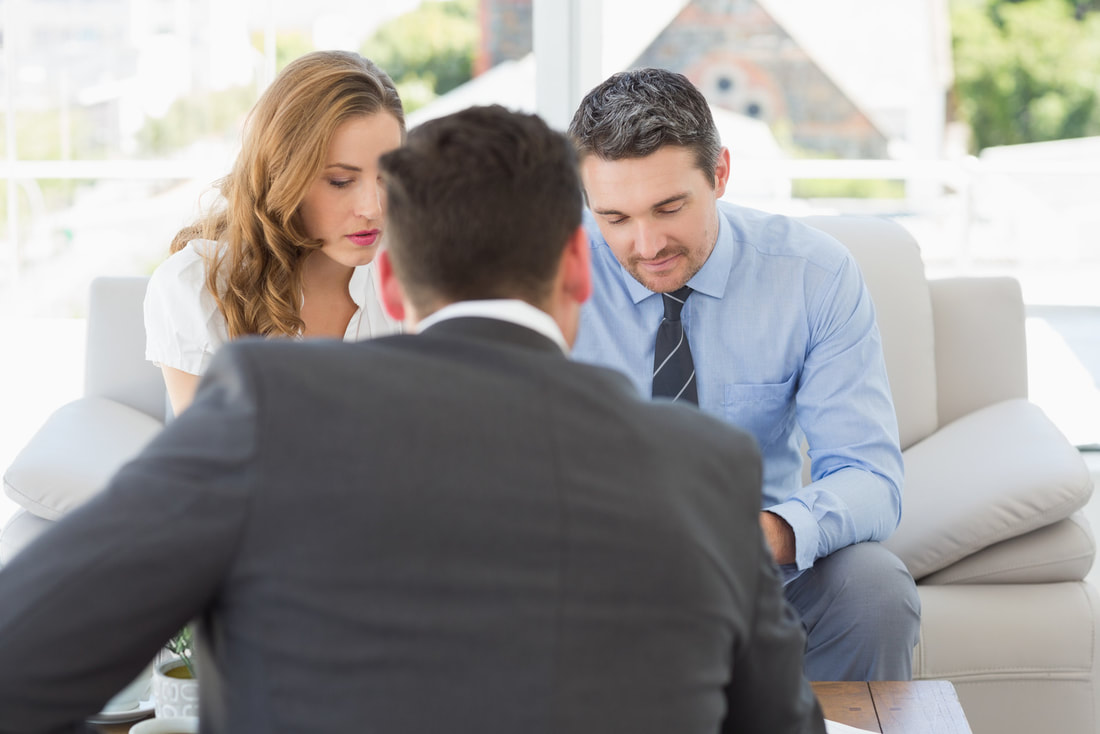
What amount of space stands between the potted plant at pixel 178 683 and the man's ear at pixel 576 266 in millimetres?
617

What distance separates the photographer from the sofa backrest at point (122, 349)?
241 cm

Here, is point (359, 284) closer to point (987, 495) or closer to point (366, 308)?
point (366, 308)

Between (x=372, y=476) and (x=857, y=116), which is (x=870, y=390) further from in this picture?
(x=857, y=116)

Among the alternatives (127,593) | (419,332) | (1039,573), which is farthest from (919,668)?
(127,593)

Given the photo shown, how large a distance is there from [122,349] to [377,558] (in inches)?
75.1

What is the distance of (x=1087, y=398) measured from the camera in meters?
3.38

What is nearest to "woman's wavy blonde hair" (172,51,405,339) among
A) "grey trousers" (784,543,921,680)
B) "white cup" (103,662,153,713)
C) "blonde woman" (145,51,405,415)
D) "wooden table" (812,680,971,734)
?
"blonde woman" (145,51,405,415)

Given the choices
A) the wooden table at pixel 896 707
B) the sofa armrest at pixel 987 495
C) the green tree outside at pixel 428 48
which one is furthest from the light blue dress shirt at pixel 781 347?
the green tree outside at pixel 428 48

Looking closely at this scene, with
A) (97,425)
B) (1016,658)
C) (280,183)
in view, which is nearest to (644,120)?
(280,183)

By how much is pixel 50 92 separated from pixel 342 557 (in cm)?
300

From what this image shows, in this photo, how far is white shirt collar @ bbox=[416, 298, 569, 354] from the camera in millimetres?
794

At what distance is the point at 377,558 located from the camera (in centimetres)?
69

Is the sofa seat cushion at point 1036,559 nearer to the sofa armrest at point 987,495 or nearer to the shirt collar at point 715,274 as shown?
the sofa armrest at point 987,495

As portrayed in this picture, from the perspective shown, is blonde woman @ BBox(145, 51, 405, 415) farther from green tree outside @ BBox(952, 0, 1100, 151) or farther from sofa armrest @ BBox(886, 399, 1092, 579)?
green tree outside @ BBox(952, 0, 1100, 151)
